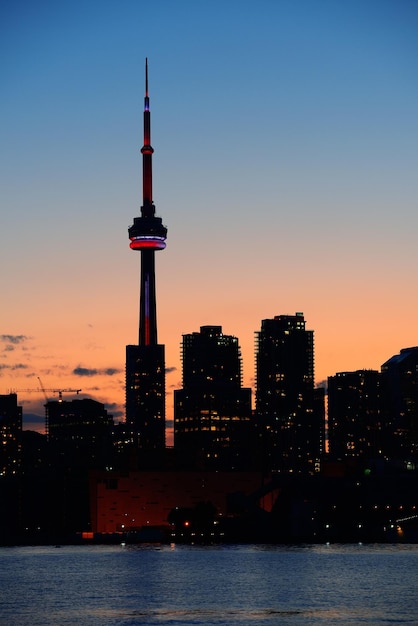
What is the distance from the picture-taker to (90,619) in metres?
129

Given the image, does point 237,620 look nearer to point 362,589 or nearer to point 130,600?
point 130,600

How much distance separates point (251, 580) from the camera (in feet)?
590

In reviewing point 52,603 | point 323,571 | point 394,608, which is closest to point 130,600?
point 52,603

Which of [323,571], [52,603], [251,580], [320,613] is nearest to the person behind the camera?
[320,613]

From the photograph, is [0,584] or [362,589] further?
[0,584]

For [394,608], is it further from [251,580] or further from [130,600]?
[251,580]

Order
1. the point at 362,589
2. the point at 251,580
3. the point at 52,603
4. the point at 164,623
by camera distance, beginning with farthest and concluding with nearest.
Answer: the point at 251,580 → the point at 362,589 → the point at 52,603 → the point at 164,623

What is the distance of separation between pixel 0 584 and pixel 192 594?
36.3 metres

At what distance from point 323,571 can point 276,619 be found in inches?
2729

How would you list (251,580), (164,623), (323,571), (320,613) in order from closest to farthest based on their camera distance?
1. (164,623)
2. (320,613)
3. (251,580)
4. (323,571)

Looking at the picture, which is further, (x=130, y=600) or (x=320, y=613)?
(x=130, y=600)

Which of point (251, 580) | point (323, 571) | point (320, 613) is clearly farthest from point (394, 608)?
point (323, 571)

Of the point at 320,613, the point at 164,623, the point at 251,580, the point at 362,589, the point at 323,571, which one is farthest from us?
the point at 323,571

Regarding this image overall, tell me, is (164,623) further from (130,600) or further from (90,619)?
(130,600)
